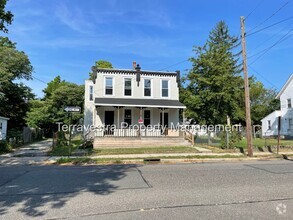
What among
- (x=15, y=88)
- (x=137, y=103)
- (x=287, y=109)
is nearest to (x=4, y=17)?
(x=137, y=103)

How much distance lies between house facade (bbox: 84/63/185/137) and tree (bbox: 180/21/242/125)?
1.54 meters

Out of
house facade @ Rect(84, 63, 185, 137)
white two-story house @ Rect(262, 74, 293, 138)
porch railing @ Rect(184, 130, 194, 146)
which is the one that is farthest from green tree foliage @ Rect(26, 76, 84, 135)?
white two-story house @ Rect(262, 74, 293, 138)

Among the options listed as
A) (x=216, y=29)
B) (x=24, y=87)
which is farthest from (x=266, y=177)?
(x=216, y=29)

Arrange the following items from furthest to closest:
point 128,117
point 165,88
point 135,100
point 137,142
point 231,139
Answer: point 165,88 < point 128,117 < point 135,100 < point 137,142 < point 231,139

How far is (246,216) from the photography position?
4.66 metres

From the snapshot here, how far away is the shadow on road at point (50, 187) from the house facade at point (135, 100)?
12.9 meters

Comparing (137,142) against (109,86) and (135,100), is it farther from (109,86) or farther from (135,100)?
(109,86)

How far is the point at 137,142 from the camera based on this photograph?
19641mm

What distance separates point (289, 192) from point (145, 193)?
11.9 feet

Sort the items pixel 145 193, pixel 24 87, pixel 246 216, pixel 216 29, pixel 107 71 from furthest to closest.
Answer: pixel 216 29 < pixel 24 87 < pixel 107 71 < pixel 145 193 < pixel 246 216

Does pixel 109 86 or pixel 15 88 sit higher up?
pixel 15 88

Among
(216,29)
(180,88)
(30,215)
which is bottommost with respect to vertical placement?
(30,215)

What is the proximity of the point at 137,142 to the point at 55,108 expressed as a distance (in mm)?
23414

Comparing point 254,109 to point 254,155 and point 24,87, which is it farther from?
point 24,87
